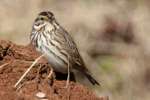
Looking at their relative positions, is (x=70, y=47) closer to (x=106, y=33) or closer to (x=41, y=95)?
(x=41, y=95)

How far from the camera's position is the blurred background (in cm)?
1317

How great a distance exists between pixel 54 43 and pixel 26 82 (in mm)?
1324

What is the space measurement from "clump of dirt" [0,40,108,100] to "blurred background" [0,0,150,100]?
3.76 metres

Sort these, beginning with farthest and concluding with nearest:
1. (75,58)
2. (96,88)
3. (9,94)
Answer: (96,88) → (75,58) → (9,94)

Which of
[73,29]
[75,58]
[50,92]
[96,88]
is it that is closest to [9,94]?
[50,92]

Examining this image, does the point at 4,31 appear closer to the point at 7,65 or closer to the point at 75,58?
the point at 75,58

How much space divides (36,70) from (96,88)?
13.4ft

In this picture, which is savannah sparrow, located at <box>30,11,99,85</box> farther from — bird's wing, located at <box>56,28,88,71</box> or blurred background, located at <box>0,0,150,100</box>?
blurred background, located at <box>0,0,150,100</box>

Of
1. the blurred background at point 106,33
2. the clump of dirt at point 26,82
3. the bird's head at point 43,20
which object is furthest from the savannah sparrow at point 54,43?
the blurred background at point 106,33

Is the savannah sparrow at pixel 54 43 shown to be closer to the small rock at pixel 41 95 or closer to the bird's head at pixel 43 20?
the bird's head at pixel 43 20

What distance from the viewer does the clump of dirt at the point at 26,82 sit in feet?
26.3

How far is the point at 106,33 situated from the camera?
14.4m

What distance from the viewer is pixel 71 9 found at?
1441 centimetres

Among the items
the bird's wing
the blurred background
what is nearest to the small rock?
the bird's wing
